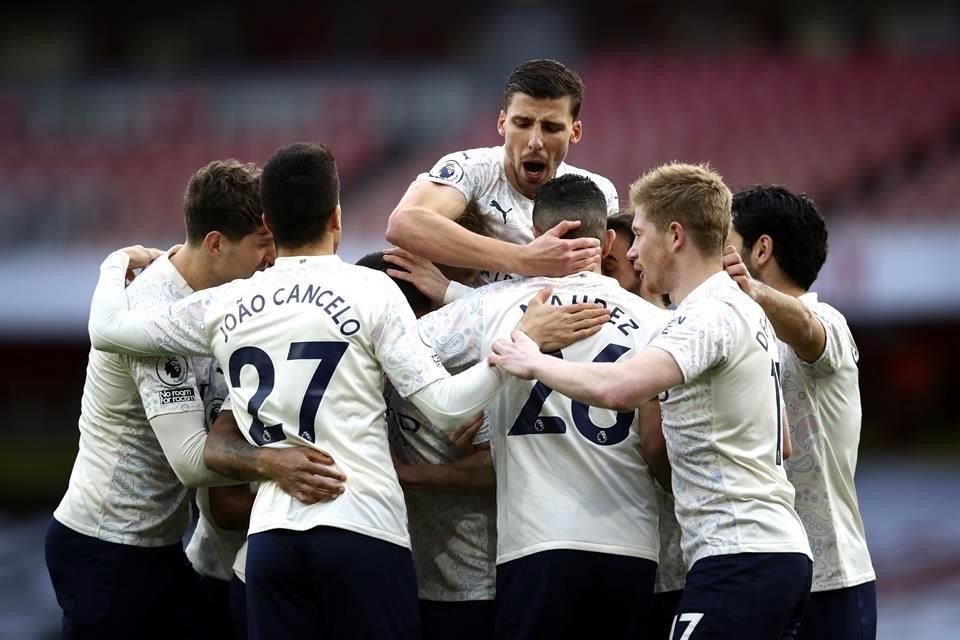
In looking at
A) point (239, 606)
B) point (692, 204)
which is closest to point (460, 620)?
point (239, 606)

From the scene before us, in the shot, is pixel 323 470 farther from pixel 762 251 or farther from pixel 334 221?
pixel 762 251

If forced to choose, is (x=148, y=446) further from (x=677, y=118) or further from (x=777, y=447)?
(x=677, y=118)

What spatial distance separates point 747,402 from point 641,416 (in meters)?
0.48

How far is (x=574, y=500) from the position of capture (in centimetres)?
492

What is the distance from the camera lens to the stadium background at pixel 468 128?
1753 centimetres

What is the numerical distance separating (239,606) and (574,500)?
1.42 m

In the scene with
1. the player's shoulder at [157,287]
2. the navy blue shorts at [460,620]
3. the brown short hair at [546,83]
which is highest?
the brown short hair at [546,83]

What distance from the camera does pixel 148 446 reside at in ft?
18.4

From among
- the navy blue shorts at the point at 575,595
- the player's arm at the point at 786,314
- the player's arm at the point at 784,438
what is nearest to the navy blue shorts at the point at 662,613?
the navy blue shorts at the point at 575,595

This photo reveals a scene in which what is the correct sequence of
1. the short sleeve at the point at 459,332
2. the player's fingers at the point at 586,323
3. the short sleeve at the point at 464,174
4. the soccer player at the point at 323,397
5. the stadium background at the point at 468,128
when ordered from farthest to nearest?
the stadium background at the point at 468,128, the short sleeve at the point at 464,174, the short sleeve at the point at 459,332, the player's fingers at the point at 586,323, the soccer player at the point at 323,397

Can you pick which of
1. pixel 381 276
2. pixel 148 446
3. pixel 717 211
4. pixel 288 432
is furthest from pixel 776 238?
pixel 148 446

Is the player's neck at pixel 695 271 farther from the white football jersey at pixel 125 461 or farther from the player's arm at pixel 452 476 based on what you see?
the white football jersey at pixel 125 461

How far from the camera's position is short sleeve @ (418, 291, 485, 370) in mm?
5184

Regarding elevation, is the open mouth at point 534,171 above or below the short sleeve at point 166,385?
above
